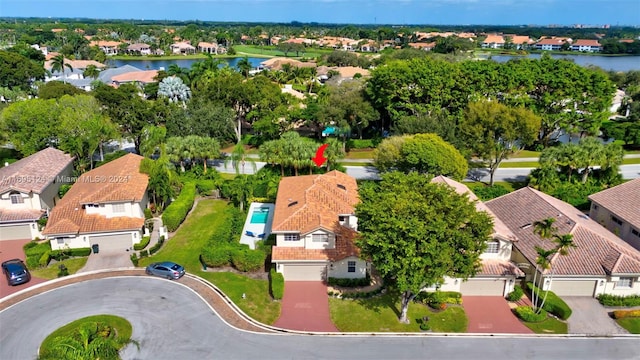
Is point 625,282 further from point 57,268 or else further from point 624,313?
point 57,268

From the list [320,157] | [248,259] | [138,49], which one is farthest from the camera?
[138,49]

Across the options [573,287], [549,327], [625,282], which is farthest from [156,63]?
[625,282]

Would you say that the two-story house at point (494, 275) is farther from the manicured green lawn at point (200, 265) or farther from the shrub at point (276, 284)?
the manicured green lawn at point (200, 265)

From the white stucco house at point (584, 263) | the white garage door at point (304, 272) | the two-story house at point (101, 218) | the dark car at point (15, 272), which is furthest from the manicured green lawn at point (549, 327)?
the dark car at point (15, 272)

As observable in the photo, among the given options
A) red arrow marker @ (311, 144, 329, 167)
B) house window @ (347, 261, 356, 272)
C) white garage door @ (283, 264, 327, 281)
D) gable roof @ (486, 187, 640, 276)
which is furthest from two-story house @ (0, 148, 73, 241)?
gable roof @ (486, 187, 640, 276)

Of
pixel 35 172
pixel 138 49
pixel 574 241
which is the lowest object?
pixel 574 241

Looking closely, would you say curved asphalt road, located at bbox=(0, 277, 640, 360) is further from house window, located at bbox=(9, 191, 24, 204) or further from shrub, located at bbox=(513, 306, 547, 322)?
house window, located at bbox=(9, 191, 24, 204)

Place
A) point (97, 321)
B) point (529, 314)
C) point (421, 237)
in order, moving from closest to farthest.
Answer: point (421, 237) → point (97, 321) → point (529, 314)
